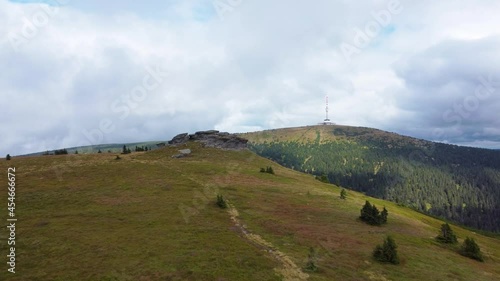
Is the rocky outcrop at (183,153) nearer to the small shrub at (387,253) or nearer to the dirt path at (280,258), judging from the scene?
the dirt path at (280,258)

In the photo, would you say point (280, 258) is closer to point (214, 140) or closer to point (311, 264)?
point (311, 264)

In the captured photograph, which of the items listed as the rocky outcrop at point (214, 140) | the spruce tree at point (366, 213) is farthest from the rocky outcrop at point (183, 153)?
the spruce tree at point (366, 213)

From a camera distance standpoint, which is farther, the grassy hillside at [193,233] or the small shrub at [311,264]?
the small shrub at [311,264]

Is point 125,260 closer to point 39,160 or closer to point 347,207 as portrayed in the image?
point 347,207

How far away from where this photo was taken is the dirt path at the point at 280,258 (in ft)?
113

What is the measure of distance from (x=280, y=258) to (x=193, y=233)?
1363 cm

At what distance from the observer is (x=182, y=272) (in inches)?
1320

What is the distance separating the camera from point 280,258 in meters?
38.7

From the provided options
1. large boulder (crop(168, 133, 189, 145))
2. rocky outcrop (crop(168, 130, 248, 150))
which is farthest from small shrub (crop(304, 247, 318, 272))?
large boulder (crop(168, 133, 189, 145))

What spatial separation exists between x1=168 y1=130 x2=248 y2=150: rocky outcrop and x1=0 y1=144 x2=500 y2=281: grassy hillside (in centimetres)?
4491

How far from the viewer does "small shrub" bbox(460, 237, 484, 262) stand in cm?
5034

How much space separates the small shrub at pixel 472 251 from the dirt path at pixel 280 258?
3324 centimetres

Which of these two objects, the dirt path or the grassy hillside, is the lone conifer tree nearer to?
the grassy hillside

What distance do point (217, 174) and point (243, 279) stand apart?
184 ft
